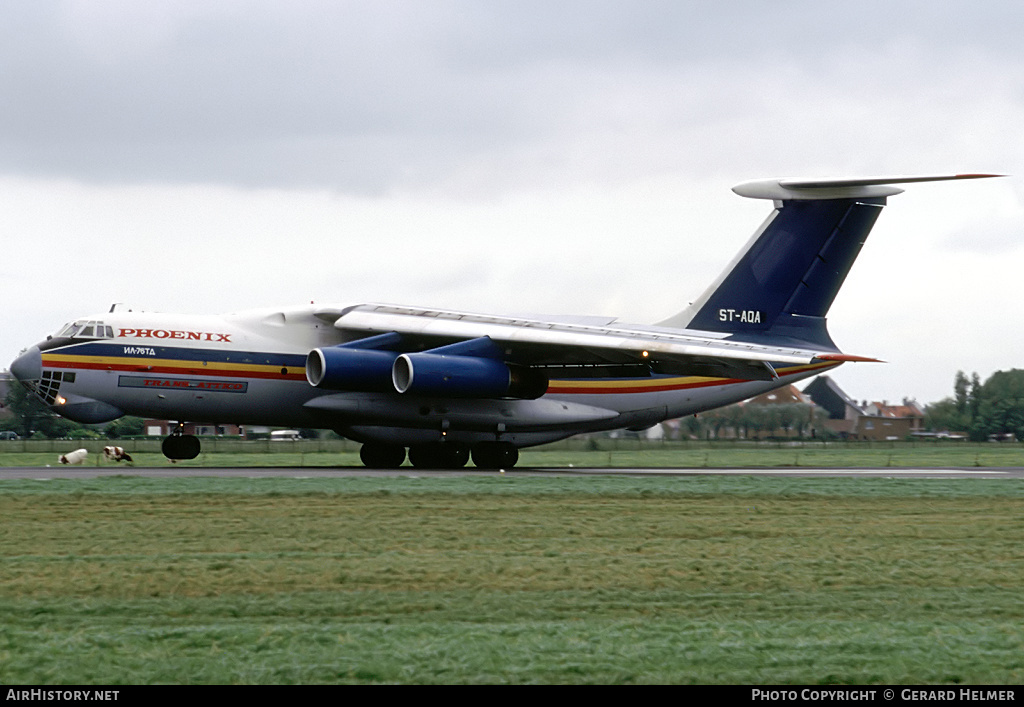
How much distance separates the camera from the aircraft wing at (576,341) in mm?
23719

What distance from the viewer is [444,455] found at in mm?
26203

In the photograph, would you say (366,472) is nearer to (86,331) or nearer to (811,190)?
(86,331)

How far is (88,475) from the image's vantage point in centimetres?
1981

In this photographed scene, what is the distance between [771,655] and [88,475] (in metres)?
15.4

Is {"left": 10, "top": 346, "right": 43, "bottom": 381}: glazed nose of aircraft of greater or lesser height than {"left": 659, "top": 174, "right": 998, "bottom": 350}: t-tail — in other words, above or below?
below


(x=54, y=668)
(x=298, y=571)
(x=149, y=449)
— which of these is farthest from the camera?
(x=149, y=449)

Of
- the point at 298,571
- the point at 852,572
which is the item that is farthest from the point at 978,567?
the point at 298,571

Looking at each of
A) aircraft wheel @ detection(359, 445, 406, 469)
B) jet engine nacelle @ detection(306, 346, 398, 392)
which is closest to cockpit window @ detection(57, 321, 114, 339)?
jet engine nacelle @ detection(306, 346, 398, 392)

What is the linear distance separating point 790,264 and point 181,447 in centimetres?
1387

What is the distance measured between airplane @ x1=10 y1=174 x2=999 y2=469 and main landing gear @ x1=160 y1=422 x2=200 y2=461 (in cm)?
3

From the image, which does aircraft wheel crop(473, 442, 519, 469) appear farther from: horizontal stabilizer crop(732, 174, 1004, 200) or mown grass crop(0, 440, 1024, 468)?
horizontal stabilizer crop(732, 174, 1004, 200)

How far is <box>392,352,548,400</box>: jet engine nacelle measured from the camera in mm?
23594

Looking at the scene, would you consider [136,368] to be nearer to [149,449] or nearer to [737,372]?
[737,372]

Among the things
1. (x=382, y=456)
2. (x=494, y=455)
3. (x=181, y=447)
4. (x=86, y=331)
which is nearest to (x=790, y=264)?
(x=494, y=455)
